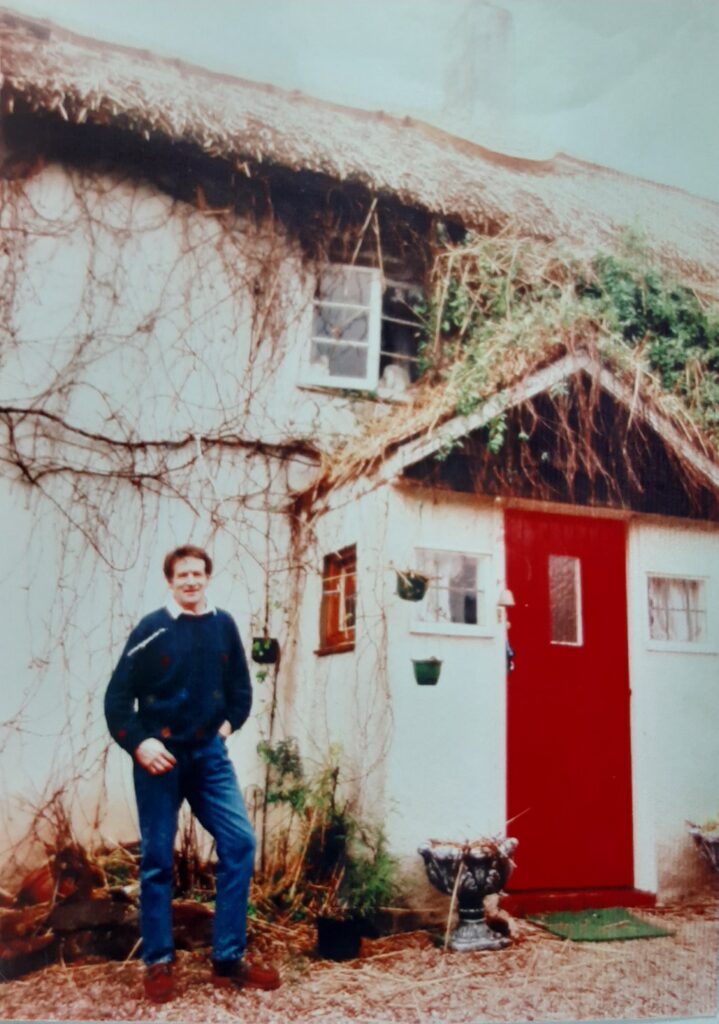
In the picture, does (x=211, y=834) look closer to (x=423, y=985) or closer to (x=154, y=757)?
(x=154, y=757)

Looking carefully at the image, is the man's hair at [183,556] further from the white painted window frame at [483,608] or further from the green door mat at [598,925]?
the green door mat at [598,925]

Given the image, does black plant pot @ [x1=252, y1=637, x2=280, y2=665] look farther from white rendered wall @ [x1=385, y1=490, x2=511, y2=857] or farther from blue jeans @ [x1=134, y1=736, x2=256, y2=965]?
white rendered wall @ [x1=385, y1=490, x2=511, y2=857]

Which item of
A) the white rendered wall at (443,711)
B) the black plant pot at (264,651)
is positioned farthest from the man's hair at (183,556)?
the white rendered wall at (443,711)

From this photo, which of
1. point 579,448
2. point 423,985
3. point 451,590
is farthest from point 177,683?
point 579,448

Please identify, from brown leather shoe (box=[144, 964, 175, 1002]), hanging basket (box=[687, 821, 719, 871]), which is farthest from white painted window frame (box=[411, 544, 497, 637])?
brown leather shoe (box=[144, 964, 175, 1002])

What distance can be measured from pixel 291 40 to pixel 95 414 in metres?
2.12

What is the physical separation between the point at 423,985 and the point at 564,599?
186 centimetres

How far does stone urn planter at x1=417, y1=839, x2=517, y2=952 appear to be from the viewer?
353 centimetres

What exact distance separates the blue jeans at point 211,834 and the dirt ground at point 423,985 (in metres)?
0.15

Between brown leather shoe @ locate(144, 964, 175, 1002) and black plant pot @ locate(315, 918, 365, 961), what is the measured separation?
61 cm

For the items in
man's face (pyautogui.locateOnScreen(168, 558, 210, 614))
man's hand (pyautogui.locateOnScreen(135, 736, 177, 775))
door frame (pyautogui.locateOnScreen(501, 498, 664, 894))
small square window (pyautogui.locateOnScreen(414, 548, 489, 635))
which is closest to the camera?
man's hand (pyautogui.locateOnScreen(135, 736, 177, 775))

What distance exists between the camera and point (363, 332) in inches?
163

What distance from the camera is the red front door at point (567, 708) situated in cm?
384

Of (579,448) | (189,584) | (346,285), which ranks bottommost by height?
(189,584)
